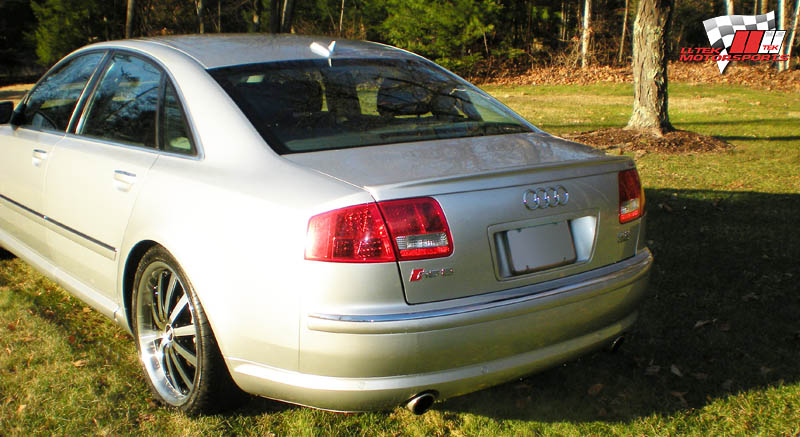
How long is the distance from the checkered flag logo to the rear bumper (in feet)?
Answer: 76.0

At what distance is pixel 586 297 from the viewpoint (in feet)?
8.59

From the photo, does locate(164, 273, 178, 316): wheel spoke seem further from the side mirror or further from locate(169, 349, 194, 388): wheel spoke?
the side mirror

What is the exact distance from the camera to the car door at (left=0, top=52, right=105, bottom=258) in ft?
12.6

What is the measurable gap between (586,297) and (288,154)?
124 centimetres

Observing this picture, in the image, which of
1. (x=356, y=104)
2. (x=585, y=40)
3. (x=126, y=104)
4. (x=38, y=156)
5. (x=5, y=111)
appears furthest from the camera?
(x=585, y=40)

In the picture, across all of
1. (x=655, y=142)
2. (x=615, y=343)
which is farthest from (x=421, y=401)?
(x=655, y=142)

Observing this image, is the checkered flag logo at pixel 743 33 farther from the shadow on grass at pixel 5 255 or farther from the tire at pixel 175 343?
the tire at pixel 175 343

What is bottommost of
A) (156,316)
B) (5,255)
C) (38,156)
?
(5,255)

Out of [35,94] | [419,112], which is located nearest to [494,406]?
[419,112]

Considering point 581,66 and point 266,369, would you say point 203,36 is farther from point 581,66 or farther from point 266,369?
point 581,66

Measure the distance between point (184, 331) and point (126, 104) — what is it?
3.98 ft

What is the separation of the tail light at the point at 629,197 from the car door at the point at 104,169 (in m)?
1.98

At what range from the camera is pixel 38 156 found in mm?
3846

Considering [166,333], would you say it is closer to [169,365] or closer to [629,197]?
[169,365]
